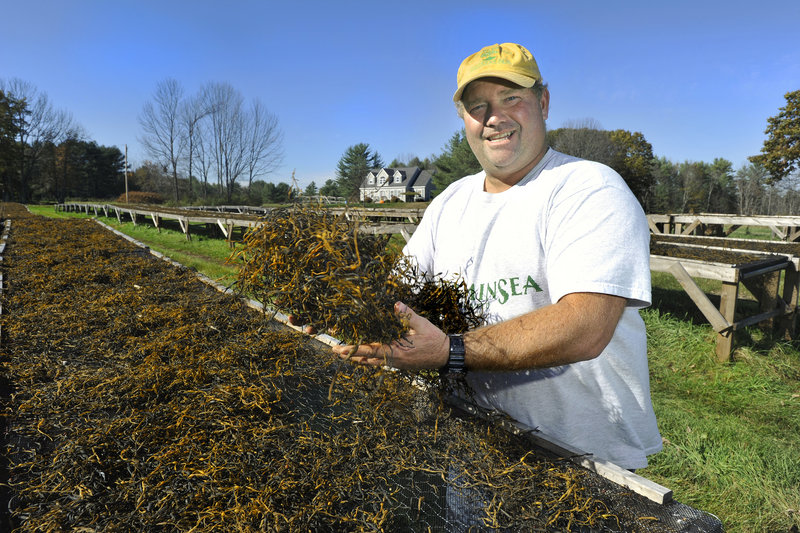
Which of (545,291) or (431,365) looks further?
(545,291)

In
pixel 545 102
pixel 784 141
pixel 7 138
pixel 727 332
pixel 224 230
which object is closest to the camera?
pixel 545 102

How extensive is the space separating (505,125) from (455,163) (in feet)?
155

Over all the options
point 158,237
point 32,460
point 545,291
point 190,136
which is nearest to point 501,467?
point 545,291

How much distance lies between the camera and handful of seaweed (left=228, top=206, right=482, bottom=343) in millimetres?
1448

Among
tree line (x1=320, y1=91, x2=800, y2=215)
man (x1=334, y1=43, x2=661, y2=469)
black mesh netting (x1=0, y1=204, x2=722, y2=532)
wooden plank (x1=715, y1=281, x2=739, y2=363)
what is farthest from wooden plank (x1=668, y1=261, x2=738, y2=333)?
tree line (x1=320, y1=91, x2=800, y2=215)

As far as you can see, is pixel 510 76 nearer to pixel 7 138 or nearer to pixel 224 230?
pixel 224 230

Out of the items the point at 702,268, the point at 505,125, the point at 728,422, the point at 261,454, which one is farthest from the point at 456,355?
the point at 702,268

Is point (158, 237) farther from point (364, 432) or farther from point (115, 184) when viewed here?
point (115, 184)

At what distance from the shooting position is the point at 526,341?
1480mm

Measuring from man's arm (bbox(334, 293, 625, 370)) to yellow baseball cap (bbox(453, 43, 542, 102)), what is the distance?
959 mm

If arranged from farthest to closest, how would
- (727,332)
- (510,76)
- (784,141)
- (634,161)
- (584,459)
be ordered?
(634,161), (784,141), (727,332), (510,76), (584,459)

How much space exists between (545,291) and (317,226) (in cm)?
100

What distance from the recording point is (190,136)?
167ft

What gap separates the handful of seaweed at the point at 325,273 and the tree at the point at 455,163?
143 ft
